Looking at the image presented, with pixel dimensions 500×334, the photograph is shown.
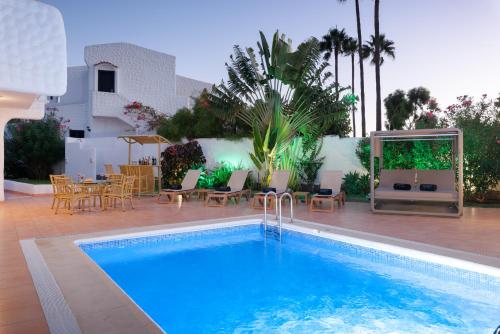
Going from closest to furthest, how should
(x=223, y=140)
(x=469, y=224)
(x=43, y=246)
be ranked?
(x=43, y=246)
(x=469, y=224)
(x=223, y=140)

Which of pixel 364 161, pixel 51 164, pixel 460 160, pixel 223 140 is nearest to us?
pixel 460 160

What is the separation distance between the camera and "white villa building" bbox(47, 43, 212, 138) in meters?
23.6

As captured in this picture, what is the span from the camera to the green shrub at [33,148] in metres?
18.8

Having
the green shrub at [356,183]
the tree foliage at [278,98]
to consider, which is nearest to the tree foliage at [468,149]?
the green shrub at [356,183]

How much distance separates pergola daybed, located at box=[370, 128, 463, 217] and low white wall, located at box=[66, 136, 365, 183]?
8.53 feet

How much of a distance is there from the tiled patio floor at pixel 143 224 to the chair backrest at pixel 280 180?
899mm

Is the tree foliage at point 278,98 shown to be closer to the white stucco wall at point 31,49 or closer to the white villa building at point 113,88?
the white stucco wall at point 31,49

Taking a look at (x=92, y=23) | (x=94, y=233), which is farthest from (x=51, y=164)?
(x=94, y=233)

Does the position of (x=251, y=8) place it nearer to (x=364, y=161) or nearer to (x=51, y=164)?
(x=364, y=161)

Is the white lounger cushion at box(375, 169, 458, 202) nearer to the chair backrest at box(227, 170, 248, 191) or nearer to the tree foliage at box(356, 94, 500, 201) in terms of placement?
the tree foliage at box(356, 94, 500, 201)

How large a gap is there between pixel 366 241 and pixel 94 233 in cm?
483

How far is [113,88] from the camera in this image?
2411cm

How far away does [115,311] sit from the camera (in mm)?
3316

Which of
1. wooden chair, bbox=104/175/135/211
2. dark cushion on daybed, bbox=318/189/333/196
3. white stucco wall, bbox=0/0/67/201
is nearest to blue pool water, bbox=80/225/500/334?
white stucco wall, bbox=0/0/67/201
